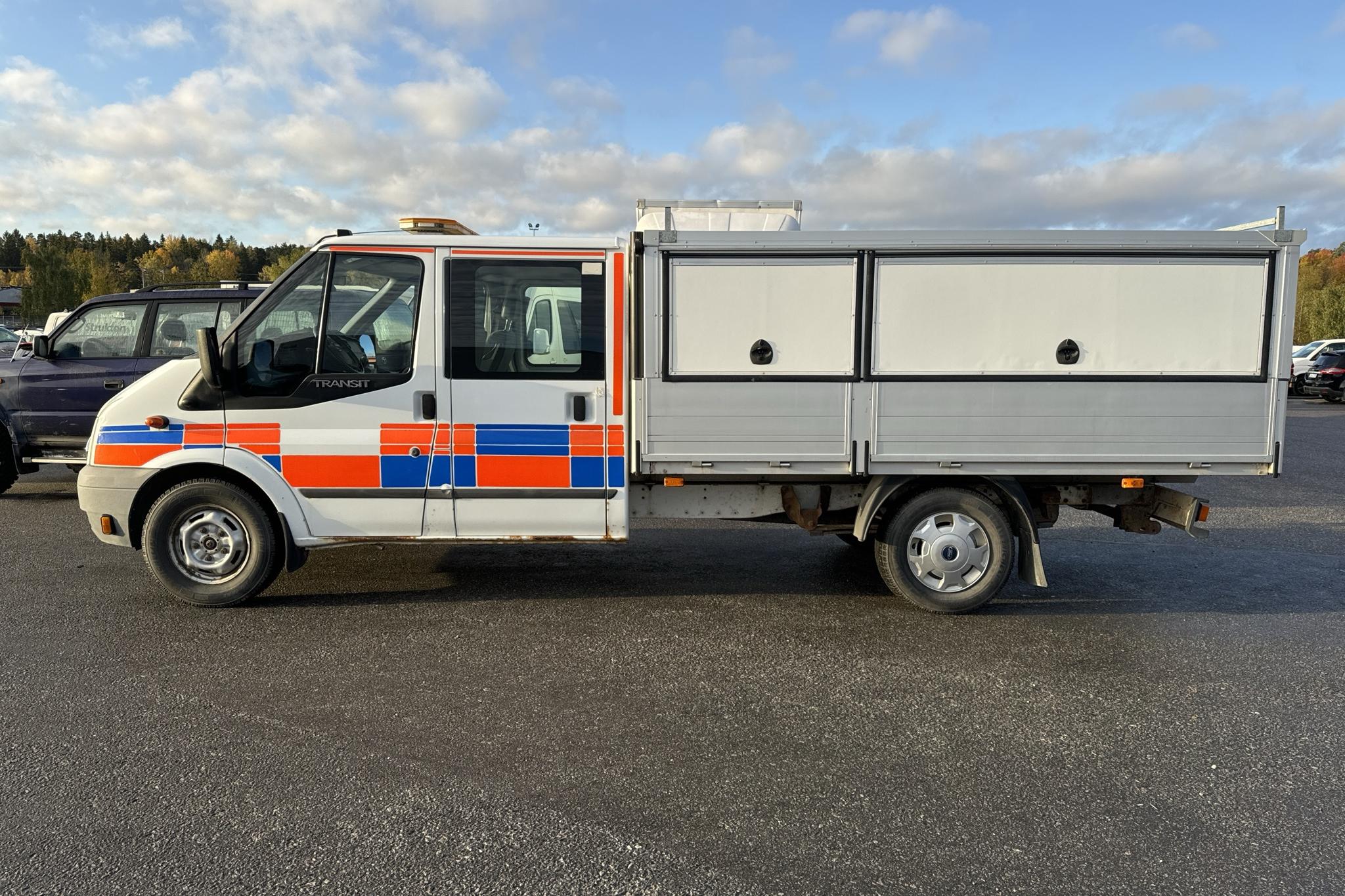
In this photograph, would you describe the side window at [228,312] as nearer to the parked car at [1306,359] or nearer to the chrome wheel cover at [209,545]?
the chrome wheel cover at [209,545]

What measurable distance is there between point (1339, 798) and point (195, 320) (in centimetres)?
933

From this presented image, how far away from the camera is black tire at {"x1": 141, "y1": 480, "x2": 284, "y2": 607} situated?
5.45m

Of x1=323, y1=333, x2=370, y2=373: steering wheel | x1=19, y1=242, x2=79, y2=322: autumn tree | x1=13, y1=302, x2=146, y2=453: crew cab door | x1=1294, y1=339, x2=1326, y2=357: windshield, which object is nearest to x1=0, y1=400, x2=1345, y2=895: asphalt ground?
x1=323, y1=333, x2=370, y2=373: steering wheel

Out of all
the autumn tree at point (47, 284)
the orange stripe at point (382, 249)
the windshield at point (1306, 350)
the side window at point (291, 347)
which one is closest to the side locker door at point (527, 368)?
the orange stripe at point (382, 249)

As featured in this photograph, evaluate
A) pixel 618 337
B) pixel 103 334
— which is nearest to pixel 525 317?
pixel 618 337

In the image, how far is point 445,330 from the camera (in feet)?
17.7

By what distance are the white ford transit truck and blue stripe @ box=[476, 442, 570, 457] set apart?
1cm

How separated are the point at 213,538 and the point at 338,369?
1316 mm

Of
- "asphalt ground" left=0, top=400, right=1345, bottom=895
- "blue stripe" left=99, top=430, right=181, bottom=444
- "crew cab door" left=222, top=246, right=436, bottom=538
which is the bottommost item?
"asphalt ground" left=0, top=400, right=1345, bottom=895

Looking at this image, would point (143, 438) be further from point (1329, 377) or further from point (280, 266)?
point (280, 266)

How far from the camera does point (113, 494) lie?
550cm

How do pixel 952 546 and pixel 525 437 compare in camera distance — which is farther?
pixel 952 546

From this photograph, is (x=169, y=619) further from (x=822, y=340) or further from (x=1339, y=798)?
(x=1339, y=798)

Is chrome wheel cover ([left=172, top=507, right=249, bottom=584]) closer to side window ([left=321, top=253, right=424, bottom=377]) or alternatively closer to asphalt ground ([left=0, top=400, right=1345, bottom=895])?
asphalt ground ([left=0, top=400, right=1345, bottom=895])
